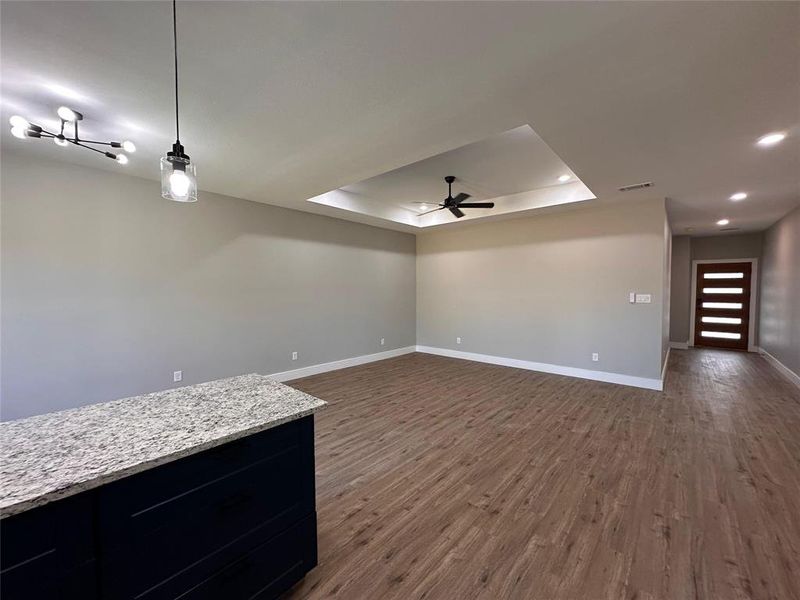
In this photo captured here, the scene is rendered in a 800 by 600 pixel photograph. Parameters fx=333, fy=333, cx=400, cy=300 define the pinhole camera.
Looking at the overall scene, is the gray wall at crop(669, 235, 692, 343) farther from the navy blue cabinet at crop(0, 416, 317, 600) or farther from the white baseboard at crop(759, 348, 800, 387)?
the navy blue cabinet at crop(0, 416, 317, 600)

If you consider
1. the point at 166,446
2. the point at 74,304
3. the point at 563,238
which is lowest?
the point at 166,446

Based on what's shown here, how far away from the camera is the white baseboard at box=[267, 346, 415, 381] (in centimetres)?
512

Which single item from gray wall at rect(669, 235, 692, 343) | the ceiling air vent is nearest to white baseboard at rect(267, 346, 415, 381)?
the ceiling air vent

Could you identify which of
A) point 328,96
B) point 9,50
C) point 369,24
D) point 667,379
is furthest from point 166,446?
point 667,379

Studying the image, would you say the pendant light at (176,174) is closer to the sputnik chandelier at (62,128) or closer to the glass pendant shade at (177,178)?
the glass pendant shade at (177,178)

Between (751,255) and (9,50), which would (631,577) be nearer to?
(9,50)

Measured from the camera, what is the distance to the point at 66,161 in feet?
10.8

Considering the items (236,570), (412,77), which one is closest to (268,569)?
(236,570)

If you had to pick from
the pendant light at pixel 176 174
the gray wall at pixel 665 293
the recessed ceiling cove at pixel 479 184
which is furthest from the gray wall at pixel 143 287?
the gray wall at pixel 665 293

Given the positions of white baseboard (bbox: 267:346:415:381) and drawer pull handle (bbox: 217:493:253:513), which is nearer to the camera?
drawer pull handle (bbox: 217:493:253:513)

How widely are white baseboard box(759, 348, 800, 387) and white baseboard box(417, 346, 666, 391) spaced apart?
200cm

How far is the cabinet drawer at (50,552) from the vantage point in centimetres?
85

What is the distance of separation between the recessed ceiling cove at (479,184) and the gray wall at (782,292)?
346 cm

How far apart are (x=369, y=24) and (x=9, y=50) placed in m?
1.96
